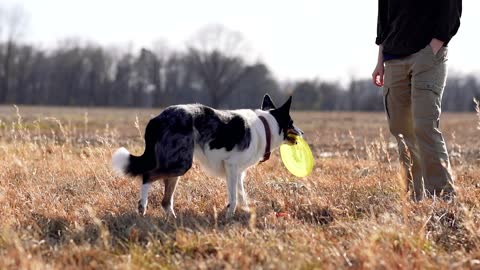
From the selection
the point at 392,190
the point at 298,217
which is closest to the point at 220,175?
the point at 298,217

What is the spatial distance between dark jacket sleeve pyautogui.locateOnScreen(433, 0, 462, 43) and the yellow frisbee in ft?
7.47

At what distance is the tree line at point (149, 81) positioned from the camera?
81.8 m

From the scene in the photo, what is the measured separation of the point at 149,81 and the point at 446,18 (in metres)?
86.0

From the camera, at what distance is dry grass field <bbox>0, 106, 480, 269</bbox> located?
3.71 metres

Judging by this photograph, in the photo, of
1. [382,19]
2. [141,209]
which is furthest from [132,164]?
[382,19]

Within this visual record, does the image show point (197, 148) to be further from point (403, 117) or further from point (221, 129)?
point (403, 117)

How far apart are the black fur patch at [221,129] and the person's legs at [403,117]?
1671mm

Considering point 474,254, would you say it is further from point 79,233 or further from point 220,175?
point 79,233

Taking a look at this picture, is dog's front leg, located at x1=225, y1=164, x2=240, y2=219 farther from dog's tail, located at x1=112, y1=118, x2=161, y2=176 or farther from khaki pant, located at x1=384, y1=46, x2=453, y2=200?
khaki pant, located at x1=384, y1=46, x2=453, y2=200

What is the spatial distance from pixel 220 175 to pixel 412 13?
8.78ft

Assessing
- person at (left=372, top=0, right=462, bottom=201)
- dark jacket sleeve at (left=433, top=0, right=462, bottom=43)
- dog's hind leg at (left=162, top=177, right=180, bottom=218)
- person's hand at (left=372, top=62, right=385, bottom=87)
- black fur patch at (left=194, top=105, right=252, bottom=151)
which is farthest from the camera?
person's hand at (left=372, top=62, right=385, bottom=87)

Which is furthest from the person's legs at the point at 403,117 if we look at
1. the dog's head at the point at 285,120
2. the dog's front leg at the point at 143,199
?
the dog's front leg at the point at 143,199

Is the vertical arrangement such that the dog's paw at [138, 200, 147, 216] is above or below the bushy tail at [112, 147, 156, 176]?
below

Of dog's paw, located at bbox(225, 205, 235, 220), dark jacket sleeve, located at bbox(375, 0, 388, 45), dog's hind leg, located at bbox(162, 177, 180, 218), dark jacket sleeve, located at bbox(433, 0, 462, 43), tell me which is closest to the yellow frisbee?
dog's paw, located at bbox(225, 205, 235, 220)
